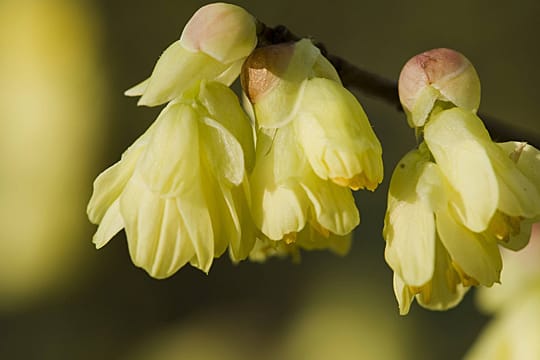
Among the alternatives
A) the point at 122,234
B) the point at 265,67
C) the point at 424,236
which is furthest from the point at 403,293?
the point at 122,234

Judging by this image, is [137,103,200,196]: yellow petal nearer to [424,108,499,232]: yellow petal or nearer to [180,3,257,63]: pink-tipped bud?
[180,3,257,63]: pink-tipped bud

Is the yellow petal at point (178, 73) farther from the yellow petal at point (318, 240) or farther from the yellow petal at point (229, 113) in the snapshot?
the yellow petal at point (318, 240)

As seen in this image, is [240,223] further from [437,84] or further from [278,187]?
[437,84]

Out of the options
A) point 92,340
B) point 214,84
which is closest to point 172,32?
point 92,340

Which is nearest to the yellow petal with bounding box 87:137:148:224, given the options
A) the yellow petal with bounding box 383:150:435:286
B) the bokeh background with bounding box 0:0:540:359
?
the yellow petal with bounding box 383:150:435:286

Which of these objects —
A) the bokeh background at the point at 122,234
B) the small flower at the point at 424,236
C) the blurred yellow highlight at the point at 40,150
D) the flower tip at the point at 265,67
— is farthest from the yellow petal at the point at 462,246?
the blurred yellow highlight at the point at 40,150
